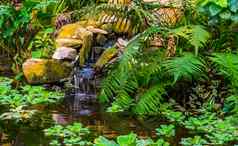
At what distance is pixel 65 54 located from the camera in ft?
24.0

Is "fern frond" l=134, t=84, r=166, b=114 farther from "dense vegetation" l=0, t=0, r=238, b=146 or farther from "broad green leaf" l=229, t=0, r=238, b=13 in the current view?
"broad green leaf" l=229, t=0, r=238, b=13

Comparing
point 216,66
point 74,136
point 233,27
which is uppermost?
point 233,27

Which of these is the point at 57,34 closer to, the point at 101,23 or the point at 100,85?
the point at 101,23

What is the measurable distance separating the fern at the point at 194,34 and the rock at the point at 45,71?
1.71 m

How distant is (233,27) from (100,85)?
1.78 metres

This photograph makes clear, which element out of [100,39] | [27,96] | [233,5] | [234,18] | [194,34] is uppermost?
[233,5]

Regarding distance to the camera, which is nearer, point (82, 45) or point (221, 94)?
point (221, 94)

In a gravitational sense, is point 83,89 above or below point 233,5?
below

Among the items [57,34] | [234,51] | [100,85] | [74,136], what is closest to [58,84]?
[100,85]

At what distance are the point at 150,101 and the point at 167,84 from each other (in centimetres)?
30

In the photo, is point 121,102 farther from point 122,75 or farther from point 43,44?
point 43,44

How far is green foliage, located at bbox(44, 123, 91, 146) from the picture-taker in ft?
16.8

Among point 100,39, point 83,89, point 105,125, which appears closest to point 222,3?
point 105,125

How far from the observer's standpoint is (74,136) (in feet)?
17.4
